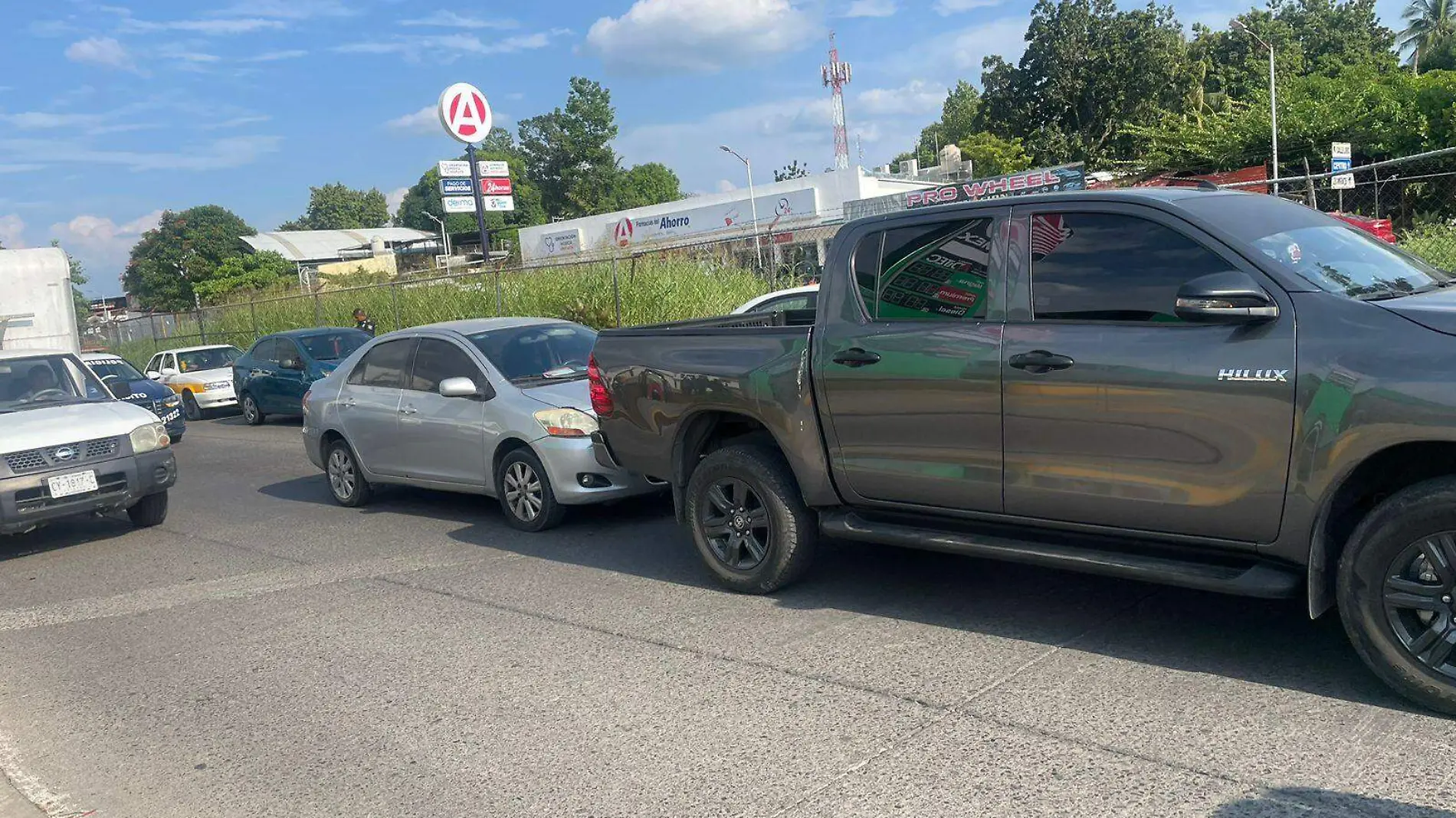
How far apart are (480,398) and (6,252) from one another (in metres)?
13.7

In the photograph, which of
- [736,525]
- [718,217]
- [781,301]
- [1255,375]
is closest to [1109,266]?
[1255,375]

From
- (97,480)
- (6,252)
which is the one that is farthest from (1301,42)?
(97,480)

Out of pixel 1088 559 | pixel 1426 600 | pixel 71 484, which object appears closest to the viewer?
pixel 1426 600

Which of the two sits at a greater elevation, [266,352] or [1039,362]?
[266,352]

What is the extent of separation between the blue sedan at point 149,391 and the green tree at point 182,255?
67378 millimetres

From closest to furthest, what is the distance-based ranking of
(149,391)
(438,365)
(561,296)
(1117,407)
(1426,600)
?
(1426,600)
(1117,407)
(438,365)
(149,391)
(561,296)

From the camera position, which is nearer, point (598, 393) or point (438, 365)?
point (598, 393)

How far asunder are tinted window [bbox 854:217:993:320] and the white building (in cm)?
3312

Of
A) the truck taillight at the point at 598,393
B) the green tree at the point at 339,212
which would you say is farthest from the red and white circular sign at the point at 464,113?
the green tree at the point at 339,212

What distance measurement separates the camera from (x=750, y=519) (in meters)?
6.23

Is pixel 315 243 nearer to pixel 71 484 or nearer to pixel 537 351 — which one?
pixel 71 484

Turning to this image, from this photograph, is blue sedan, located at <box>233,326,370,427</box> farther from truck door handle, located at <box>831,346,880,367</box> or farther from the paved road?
truck door handle, located at <box>831,346,880,367</box>

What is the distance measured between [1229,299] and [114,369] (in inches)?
740

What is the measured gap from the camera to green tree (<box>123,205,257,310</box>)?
8206 cm
